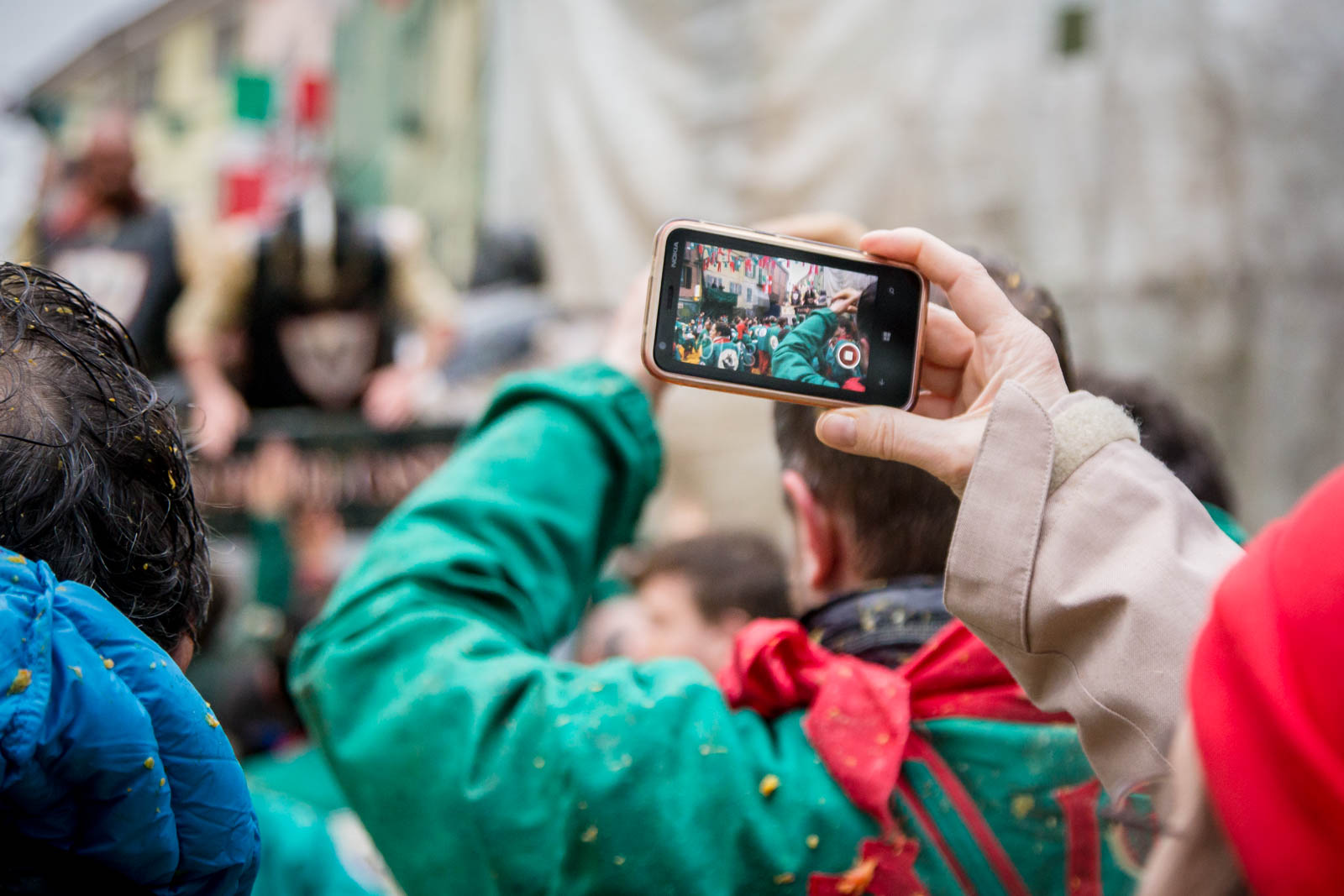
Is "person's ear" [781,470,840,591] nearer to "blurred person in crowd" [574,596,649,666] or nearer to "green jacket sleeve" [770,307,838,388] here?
"green jacket sleeve" [770,307,838,388]

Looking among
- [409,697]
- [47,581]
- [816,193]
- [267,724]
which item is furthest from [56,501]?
[816,193]

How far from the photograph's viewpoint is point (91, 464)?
2.13ft

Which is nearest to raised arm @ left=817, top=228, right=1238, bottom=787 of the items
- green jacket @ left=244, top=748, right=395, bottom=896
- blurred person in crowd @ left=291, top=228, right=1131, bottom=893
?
blurred person in crowd @ left=291, top=228, right=1131, bottom=893

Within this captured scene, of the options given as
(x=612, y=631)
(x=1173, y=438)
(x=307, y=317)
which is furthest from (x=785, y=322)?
(x=307, y=317)

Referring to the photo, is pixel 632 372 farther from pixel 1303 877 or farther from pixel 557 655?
pixel 557 655

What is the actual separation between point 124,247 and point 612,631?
280cm

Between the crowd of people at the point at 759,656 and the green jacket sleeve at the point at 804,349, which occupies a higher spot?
the green jacket sleeve at the point at 804,349

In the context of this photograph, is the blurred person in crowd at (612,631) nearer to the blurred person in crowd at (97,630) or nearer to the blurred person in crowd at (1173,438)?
the blurred person in crowd at (1173,438)

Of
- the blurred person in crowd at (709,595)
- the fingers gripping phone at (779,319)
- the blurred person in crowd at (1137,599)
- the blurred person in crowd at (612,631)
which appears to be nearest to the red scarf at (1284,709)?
the blurred person in crowd at (1137,599)

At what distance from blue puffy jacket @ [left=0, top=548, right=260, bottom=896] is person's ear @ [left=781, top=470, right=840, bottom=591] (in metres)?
0.59

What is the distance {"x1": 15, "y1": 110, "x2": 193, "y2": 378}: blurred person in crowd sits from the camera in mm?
4160

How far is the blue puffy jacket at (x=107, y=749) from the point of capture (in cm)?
53

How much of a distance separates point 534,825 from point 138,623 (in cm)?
37

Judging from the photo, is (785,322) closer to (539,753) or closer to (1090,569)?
(1090,569)
